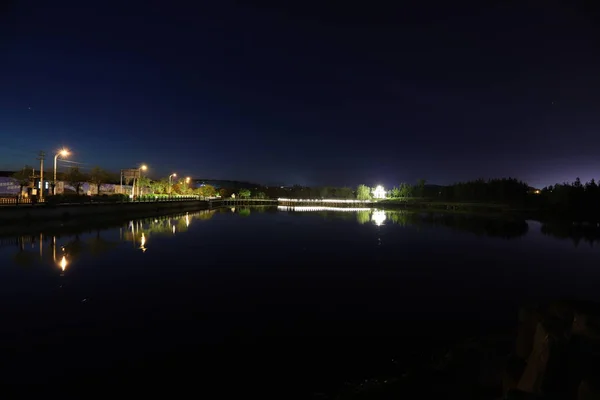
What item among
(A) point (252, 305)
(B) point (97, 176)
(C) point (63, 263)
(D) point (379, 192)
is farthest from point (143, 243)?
(D) point (379, 192)

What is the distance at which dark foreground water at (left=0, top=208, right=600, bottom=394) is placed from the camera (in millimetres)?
6689

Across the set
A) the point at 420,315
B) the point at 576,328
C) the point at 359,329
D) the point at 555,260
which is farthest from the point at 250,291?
the point at 555,260

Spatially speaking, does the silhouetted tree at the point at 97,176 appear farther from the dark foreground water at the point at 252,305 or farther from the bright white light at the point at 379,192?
the bright white light at the point at 379,192

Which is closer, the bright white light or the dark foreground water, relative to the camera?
the dark foreground water

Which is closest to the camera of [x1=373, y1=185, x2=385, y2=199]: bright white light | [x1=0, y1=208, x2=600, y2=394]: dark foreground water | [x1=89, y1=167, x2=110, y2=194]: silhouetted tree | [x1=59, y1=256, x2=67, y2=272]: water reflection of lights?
[x1=0, y1=208, x2=600, y2=394]: dark foreground water

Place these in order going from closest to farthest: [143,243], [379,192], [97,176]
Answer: [143,243] < [97,176] < [379,192]

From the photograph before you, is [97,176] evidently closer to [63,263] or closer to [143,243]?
[143,243]

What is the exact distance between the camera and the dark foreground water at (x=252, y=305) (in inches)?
263

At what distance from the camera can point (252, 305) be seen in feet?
33.2

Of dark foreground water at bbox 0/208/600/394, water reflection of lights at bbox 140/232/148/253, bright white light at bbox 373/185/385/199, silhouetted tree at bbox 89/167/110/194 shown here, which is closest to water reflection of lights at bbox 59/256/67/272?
dark foreground water at bbox 0/208/600/394

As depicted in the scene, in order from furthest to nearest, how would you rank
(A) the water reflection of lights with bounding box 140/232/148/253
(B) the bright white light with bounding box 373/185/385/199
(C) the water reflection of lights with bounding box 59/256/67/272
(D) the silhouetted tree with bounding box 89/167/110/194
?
1. (B) the bright white light with bounding box 373/185/385/199
2. (D) the silhouetted tree with bounding box 89/167/110/194
3. (A) the water reflection of lights with bounding box 140/232/148/253
4. (C) the water reflection of lights with bounding box 59/256/67/272

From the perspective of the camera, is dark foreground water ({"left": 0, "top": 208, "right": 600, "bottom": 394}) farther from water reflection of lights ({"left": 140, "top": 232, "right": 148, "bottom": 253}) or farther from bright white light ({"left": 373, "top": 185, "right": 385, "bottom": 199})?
bright white light ({"left": 373, "top": 185, "right": 385, "bottom": 199})

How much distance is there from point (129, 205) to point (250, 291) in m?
33.5

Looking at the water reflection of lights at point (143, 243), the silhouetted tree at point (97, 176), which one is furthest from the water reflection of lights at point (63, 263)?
the silhouetted tree at point (97, 176)
